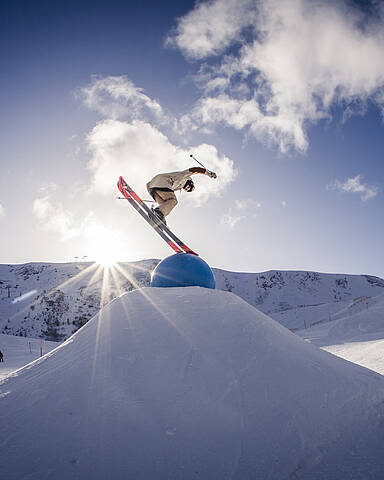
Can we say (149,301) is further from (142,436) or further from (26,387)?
(142,436)

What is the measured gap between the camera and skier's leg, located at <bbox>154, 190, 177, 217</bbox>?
8766 millimetres

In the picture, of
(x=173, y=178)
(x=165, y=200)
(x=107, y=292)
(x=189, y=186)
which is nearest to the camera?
(x=173, y=178)

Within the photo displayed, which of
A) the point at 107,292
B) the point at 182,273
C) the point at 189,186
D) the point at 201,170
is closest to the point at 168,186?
the point at 189,186

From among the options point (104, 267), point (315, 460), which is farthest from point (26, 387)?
point (104, 267)

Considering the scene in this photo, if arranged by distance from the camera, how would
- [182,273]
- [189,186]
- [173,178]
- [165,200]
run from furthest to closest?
[189,186] < [165,200] < [173,178] < [182,273]

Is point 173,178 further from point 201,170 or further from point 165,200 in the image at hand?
point 201,170

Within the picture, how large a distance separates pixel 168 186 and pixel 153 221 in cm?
135

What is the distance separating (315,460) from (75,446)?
247 centimetres

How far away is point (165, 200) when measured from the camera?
8867 millimetres

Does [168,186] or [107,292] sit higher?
[168,186]

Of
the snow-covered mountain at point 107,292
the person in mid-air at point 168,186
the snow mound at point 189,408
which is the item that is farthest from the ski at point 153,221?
the snow-covered mountain at point 107,292

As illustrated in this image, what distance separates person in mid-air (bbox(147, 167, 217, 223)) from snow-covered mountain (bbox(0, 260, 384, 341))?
112 feet

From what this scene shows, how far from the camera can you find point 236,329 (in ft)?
16.6

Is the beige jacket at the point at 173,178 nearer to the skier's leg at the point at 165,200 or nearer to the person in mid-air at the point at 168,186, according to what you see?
the person in mid-air at the point at 168,186
